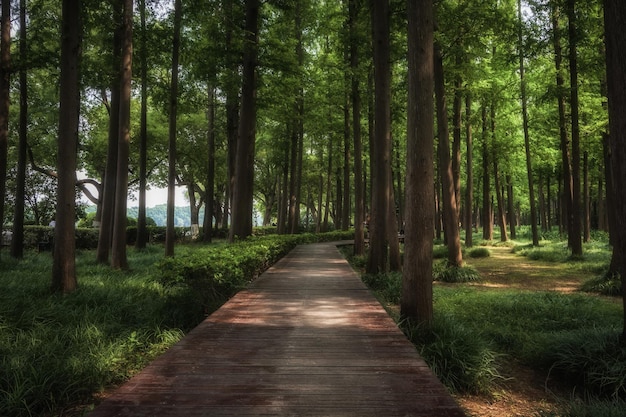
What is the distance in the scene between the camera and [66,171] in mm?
8125

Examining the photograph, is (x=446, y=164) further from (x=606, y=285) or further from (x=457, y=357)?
(x=457, y=357)

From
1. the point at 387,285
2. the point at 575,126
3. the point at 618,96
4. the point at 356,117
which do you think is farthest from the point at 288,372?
the point at 575,126

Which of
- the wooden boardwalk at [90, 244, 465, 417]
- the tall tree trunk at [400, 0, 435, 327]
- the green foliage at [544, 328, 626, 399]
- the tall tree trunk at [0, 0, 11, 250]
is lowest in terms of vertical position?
the green foliage at [544, 328, 626, 399]

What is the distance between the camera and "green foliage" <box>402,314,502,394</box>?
4.85m

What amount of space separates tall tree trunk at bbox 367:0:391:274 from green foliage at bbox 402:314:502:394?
6.64m

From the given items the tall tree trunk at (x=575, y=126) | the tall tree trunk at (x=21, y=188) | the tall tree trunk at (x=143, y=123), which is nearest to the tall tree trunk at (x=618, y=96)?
the tall tree trunk at (x=575, y=126)

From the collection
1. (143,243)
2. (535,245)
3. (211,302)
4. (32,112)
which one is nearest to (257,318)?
(211,302)

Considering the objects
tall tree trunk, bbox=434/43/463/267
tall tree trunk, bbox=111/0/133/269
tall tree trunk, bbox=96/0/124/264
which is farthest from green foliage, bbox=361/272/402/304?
tall tree trunk, bbox=96/0/124/264

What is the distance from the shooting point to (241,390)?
343cm

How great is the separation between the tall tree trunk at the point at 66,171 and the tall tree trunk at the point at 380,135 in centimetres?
725

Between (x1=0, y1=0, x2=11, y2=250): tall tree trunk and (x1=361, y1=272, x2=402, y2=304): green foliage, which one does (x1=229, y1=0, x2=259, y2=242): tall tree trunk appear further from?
(x1=0, y1=0, x2=11, y2=250): tall tree trunk

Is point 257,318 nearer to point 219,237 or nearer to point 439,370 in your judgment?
point 439,370

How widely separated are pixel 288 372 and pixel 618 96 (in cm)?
456

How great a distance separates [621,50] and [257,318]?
560cm
